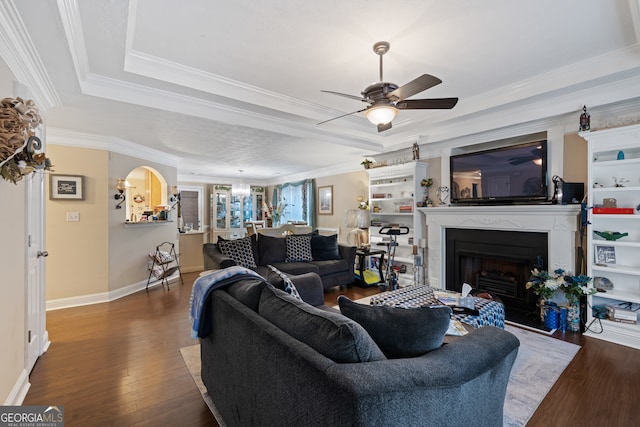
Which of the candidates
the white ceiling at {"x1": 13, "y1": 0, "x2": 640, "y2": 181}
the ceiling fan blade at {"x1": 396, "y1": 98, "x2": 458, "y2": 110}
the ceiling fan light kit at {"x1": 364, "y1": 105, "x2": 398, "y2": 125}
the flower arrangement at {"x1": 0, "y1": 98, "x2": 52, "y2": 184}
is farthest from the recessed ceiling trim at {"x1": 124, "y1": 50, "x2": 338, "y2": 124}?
the ceiling fan blade at {"x1": 396, "y1": 98, "x2": 458, "y2": 110}

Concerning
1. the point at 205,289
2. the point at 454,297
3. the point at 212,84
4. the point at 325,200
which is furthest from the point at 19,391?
the point at 325,200

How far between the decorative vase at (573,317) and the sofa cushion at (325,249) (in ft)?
10.2

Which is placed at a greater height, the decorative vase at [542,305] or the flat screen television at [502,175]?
the flat screen television at [502,175]

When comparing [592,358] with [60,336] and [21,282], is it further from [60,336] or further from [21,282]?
[60,336]

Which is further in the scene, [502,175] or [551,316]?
[502,175]

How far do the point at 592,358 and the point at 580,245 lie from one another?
1222 millimetres

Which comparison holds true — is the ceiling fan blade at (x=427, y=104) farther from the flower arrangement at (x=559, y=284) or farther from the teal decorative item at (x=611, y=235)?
the flower arrangement at (x=559, y=284)

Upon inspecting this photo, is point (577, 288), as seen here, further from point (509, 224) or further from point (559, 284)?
point (509, 224)

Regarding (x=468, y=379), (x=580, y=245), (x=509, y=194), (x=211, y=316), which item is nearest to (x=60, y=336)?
(x=211, y=316)

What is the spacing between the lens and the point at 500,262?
4.12 metres

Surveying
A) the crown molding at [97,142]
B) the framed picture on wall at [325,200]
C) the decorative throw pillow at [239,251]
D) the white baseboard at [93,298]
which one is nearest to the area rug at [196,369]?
the decorative throw pillow at [239,251]

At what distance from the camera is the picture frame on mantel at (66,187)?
13.4 ft

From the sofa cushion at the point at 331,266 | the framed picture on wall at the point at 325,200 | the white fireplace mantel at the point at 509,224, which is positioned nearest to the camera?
the white fireplace mantel at the point at 509,224

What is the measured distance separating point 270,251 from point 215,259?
0.99m
